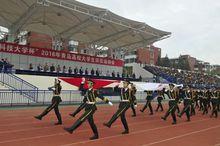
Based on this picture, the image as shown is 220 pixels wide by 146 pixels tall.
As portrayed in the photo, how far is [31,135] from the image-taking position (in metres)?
11.7

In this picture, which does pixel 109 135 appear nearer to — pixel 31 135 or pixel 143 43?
pixel 31 135

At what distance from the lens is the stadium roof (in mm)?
32656

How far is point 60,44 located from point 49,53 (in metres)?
7.01

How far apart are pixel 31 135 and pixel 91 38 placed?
1327 inches

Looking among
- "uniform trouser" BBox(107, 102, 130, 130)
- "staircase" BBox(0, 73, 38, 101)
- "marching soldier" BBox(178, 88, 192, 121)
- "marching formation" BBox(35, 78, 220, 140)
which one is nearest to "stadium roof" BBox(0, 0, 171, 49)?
"staircase" BBox(0, 73, 38, 101)

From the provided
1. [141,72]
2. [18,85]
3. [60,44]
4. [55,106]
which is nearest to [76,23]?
[60,44]

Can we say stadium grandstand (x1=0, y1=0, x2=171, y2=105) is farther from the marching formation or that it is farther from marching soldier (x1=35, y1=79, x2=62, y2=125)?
marching soldier (x1=35, y1=79, x2=62, y2=125)

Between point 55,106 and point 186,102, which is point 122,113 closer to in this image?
point 55,106

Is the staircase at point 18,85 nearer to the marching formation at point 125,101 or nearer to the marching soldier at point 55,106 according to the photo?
the marching formation at point 125,101

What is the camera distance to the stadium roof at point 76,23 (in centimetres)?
3266

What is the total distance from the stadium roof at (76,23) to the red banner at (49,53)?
313cm

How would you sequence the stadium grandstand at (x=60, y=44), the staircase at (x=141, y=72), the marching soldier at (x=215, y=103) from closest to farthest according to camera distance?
the marching soldier at (x=215, y=103) < the stadium grandstand at (x=60, y=44) < the staircase at (x=141, y=72)

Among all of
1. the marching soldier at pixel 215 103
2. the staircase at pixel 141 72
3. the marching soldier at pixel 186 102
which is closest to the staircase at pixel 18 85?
the marching soldier at pixel 186 102

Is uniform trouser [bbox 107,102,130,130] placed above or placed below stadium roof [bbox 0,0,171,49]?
below
